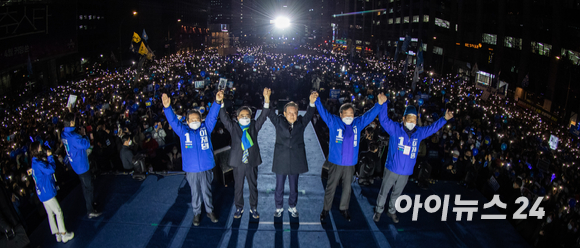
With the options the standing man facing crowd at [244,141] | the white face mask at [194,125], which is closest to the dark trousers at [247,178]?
the standing man facing crowd at [244,141]

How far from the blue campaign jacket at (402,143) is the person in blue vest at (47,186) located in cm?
514

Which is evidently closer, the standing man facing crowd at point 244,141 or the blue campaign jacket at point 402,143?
the standing man facing crowd at point 244,141

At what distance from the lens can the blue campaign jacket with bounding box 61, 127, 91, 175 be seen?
16.1 ft

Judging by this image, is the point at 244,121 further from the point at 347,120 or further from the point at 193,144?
the point at 347,120

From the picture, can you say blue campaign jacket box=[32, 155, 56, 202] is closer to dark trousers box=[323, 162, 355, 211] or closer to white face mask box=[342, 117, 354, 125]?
dark trousers box=[323, 162, 355, 211]

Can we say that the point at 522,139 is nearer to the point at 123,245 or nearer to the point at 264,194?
the point at 264,194

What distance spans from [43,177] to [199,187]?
2.19 m

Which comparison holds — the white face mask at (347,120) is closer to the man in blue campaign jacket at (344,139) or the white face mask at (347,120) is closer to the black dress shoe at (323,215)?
the man in blue campaign jacket at (344,139)

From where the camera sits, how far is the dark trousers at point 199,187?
16.4ft

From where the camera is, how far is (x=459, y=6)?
40.9 metres

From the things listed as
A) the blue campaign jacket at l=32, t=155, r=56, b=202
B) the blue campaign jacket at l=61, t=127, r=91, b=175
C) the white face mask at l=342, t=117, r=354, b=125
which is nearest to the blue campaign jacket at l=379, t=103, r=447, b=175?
the white face mask at l=342, t=117, r=354, b=125

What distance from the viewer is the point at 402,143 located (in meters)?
5.09

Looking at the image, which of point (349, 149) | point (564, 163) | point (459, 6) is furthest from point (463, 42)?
point (349, 149)

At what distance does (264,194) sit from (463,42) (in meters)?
42.8
